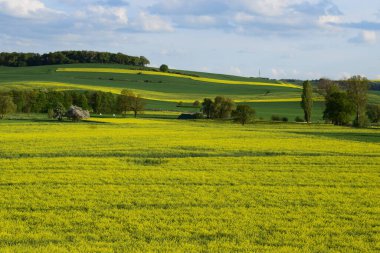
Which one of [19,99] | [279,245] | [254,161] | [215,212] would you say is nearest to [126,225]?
[215,212]

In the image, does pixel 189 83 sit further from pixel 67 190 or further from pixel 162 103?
pixel 67 190

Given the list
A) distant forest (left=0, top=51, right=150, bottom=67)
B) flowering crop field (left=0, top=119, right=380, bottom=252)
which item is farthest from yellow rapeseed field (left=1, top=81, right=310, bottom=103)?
flowering crop field (left=0, top=119, right=380, bottom=252)

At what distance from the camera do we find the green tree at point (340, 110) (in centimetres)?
7672

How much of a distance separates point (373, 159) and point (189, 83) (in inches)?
4371

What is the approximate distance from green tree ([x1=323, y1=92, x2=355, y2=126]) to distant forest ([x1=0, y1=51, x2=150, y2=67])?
306ft

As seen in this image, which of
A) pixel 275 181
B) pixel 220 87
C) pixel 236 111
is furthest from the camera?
pixel 220 87

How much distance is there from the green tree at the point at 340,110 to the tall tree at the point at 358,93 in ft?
4.02

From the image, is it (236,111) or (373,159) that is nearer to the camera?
(373,159)

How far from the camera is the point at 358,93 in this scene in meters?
80.6

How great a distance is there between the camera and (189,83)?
13862cm

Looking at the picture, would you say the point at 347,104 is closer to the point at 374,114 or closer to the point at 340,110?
the point at 340,110

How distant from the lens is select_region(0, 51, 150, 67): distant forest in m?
155

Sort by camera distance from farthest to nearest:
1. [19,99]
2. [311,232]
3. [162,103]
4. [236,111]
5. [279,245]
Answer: [162,103] < [19,99] < [236,111] < [311,232] < [279,245]

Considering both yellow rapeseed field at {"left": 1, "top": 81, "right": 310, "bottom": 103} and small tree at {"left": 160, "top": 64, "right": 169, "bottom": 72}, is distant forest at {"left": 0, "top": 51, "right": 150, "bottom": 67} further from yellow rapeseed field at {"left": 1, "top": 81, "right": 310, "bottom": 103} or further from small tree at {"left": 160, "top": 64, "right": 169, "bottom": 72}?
yellow rapeseed field at {"left": 1, "top": 81, "right": 310, "bottom": 103}
